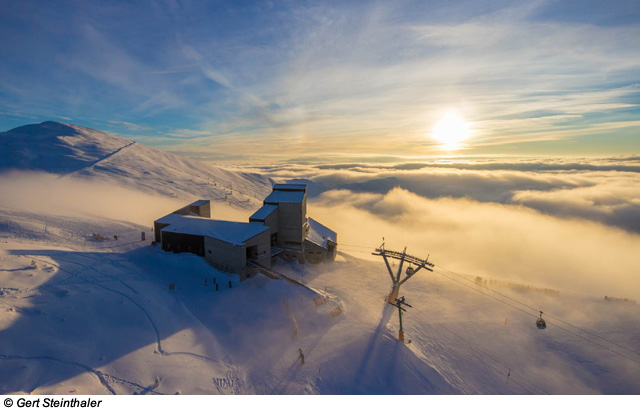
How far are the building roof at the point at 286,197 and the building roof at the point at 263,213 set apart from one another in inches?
41.1

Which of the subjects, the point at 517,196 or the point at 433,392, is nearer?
the point at 433,392

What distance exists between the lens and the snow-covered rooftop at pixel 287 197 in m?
41.2

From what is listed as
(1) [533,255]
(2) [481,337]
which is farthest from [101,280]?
(1) [533,255]

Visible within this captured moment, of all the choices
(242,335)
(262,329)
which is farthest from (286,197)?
(242,335)

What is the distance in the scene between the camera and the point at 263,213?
38844mm

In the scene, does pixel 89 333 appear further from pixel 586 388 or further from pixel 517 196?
pixel 517 196

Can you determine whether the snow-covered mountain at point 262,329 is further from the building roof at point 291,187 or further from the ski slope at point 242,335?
the building roof at point 291,187

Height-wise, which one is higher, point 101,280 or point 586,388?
point 101,280

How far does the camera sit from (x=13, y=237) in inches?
1296

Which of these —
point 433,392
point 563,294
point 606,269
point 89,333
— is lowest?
point 606,269

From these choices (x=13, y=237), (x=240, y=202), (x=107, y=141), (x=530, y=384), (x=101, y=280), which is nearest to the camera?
(x=530, y=384)

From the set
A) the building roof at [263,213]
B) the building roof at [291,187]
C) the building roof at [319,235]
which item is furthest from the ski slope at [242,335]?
the building roof at [291,187]

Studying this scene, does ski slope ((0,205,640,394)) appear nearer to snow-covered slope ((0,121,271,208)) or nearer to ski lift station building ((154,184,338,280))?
ski lift station building ((154,184,338,280))

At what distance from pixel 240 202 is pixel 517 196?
203 m
